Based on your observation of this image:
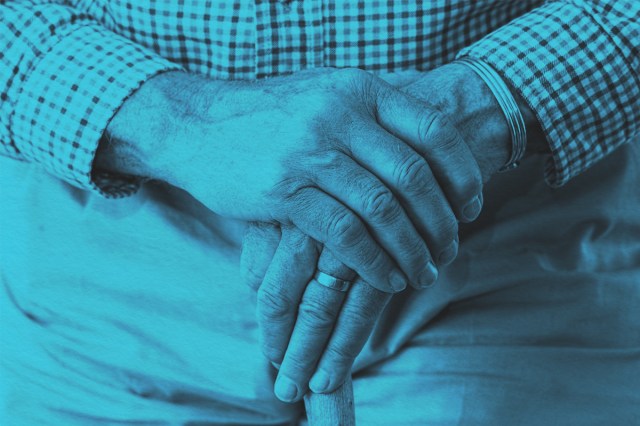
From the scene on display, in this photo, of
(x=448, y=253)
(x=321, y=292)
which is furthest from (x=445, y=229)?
(x=321, y=292)

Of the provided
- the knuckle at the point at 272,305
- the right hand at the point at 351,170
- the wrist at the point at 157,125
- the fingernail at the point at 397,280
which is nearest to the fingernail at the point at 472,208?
the right hand at the point at 351,170

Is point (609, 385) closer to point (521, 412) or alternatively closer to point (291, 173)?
point (521, 412)

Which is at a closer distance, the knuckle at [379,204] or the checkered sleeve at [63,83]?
the knuckle at [379,204]

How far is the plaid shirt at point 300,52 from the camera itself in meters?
0.90

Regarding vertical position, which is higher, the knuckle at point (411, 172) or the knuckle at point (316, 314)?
the knuckle at point (411, 172)

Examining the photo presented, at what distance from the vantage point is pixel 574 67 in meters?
0.89

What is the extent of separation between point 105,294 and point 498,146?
568 mm

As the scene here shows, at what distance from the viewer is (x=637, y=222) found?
1.02 m

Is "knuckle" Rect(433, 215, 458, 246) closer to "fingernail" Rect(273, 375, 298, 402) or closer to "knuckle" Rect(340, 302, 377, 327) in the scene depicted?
"knuckle" Rect(340, 302, 377, 327)

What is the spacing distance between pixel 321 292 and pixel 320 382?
0.11 m

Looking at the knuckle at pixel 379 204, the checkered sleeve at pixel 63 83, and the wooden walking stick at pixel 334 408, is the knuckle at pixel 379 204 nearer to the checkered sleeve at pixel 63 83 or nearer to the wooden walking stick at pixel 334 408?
the wooden walking stick at pixel 334 408

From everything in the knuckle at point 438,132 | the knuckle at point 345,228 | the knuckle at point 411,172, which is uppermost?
the knuckle at point 438,132

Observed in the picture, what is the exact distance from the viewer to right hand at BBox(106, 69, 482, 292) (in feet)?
2.51

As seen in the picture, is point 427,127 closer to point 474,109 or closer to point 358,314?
point 474,109
